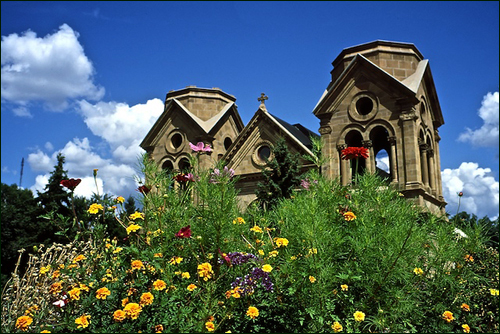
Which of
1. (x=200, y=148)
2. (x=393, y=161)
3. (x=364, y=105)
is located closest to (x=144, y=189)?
(x=200, y=148)

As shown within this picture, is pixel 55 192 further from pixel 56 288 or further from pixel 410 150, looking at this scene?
pixel 56 288

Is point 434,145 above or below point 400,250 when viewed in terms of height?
above

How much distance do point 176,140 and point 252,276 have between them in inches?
1089

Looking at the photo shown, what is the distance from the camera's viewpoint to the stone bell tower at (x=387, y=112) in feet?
78.7

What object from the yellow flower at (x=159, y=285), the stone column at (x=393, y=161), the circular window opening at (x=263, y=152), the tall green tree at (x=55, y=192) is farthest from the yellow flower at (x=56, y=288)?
the tall green tree at (x=55, y=192)

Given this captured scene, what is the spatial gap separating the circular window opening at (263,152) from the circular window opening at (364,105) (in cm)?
624

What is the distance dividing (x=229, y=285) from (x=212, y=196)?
1081 mm

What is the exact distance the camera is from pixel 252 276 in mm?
5020

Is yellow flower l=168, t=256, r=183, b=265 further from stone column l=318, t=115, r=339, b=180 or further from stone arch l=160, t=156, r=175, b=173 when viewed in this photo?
stone arch l=160, t=156, r=175, b=173

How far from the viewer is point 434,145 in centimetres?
2862

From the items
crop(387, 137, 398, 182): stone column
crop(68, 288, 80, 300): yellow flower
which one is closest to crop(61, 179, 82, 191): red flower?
crop(68, 288, 80, 300): yellow flower

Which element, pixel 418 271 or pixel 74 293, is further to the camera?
pixel 418 271

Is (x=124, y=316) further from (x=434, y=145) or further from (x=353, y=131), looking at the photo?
(x=434, y=145)

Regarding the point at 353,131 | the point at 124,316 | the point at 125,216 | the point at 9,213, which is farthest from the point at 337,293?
the point at 9,213
